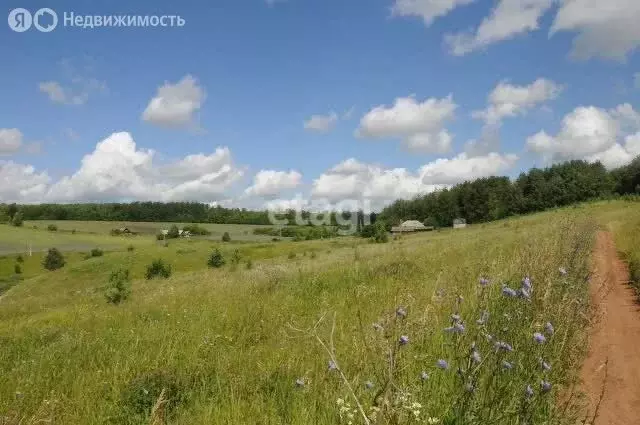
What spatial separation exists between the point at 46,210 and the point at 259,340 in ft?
657

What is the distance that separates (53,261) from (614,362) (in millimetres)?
110763

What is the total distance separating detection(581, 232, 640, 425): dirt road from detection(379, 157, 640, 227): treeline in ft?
233

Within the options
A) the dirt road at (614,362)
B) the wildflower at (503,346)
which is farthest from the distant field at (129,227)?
the wildflower at (503,346)

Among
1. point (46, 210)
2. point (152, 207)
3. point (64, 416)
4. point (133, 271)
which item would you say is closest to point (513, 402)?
point (64, 416)

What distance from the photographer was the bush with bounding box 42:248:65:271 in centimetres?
9756

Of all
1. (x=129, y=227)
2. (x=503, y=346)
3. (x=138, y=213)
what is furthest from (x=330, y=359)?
(x=138, y=213)

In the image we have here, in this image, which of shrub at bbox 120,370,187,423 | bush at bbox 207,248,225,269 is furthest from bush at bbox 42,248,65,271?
shrub at bbox 120,370,187,423

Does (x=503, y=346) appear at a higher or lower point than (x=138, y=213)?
lower

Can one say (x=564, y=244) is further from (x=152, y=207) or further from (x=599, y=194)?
(x=152, y=207)

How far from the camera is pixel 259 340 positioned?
6.20 m

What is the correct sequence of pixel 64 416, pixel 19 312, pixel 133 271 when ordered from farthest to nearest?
pixel 133 271 → pixel 19 312 → pixel 64 416

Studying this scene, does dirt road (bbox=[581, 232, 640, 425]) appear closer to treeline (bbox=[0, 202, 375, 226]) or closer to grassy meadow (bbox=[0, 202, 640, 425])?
grassy meadow (bbox=[0, 202, 640, 425])

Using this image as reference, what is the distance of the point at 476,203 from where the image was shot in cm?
10719

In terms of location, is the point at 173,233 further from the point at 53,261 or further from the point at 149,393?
the point at 149,393
